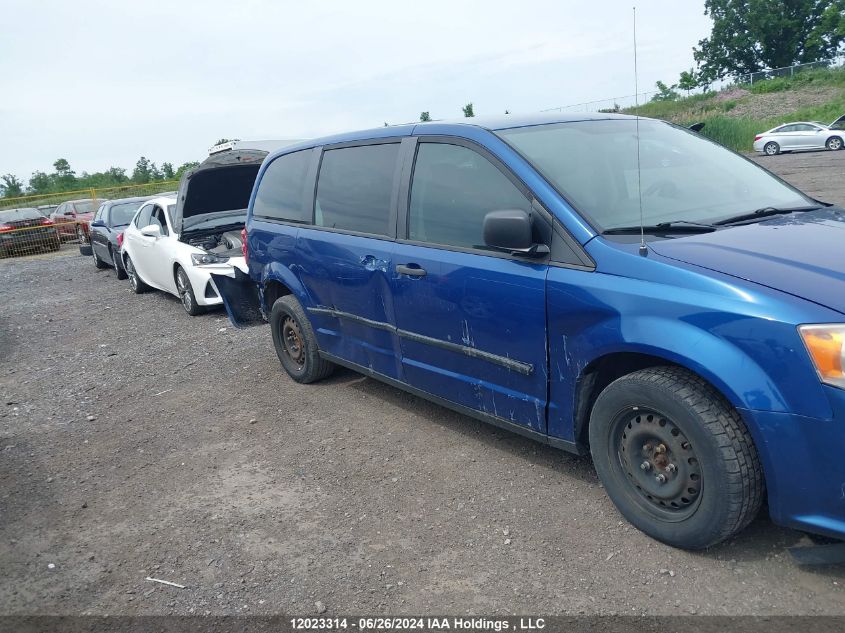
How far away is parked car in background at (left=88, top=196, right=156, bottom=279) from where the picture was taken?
13.9 m

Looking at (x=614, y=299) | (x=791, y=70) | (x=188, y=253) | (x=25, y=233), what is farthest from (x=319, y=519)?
(x=791, y=70)

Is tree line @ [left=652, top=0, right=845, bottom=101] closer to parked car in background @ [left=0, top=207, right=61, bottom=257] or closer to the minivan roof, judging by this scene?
parked car in background @ [left=0, top=207, right=61, bottom=257]

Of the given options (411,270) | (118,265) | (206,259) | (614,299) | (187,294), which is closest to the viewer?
(614,299)

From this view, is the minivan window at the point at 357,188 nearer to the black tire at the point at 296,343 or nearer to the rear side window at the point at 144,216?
the black tire at the point at 296,343

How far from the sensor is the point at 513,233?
133 inches

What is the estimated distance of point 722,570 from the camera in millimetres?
2973

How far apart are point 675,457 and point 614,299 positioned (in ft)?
2.31

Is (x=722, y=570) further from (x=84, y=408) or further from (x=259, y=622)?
(x=84, y=408)

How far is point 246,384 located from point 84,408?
1.32 meters

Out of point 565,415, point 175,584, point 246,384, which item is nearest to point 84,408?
point 246,384

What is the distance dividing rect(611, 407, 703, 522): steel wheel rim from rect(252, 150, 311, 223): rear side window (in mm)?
2934

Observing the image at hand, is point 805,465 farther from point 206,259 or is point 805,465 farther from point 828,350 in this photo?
point 206,259

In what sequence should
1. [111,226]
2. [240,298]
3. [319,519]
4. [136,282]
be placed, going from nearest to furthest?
[319,519] < [240,298] < [136,282] < [111,226]

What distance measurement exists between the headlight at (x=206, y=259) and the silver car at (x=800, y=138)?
27.1 meters
